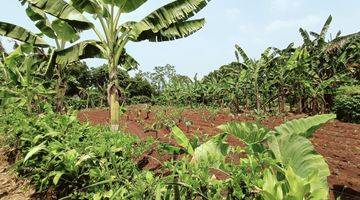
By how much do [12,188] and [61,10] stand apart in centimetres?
475

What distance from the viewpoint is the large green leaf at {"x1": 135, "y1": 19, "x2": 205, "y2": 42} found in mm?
10070

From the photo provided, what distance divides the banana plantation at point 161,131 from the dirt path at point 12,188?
2cm

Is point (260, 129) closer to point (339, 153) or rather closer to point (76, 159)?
point (76, 159)

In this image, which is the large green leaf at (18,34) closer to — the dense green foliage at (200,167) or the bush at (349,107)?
the dense green foliage at (200,167)

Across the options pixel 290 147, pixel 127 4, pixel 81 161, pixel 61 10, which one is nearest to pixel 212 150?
pixel 290 147

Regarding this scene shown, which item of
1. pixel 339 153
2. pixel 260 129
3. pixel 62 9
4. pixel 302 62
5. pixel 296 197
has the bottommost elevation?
pixel 339 153

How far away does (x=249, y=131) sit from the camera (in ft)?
10.2

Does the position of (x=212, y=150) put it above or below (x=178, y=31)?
below

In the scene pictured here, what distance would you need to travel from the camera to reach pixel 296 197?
2287 millimetres

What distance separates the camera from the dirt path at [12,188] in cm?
507

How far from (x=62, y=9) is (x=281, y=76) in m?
8.35

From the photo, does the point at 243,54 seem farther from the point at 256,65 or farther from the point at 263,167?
the point at 263,167

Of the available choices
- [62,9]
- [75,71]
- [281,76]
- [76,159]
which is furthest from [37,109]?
[75,71]

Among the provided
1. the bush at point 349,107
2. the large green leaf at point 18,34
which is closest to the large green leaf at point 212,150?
Answer: the large green leaf at point 18,34
